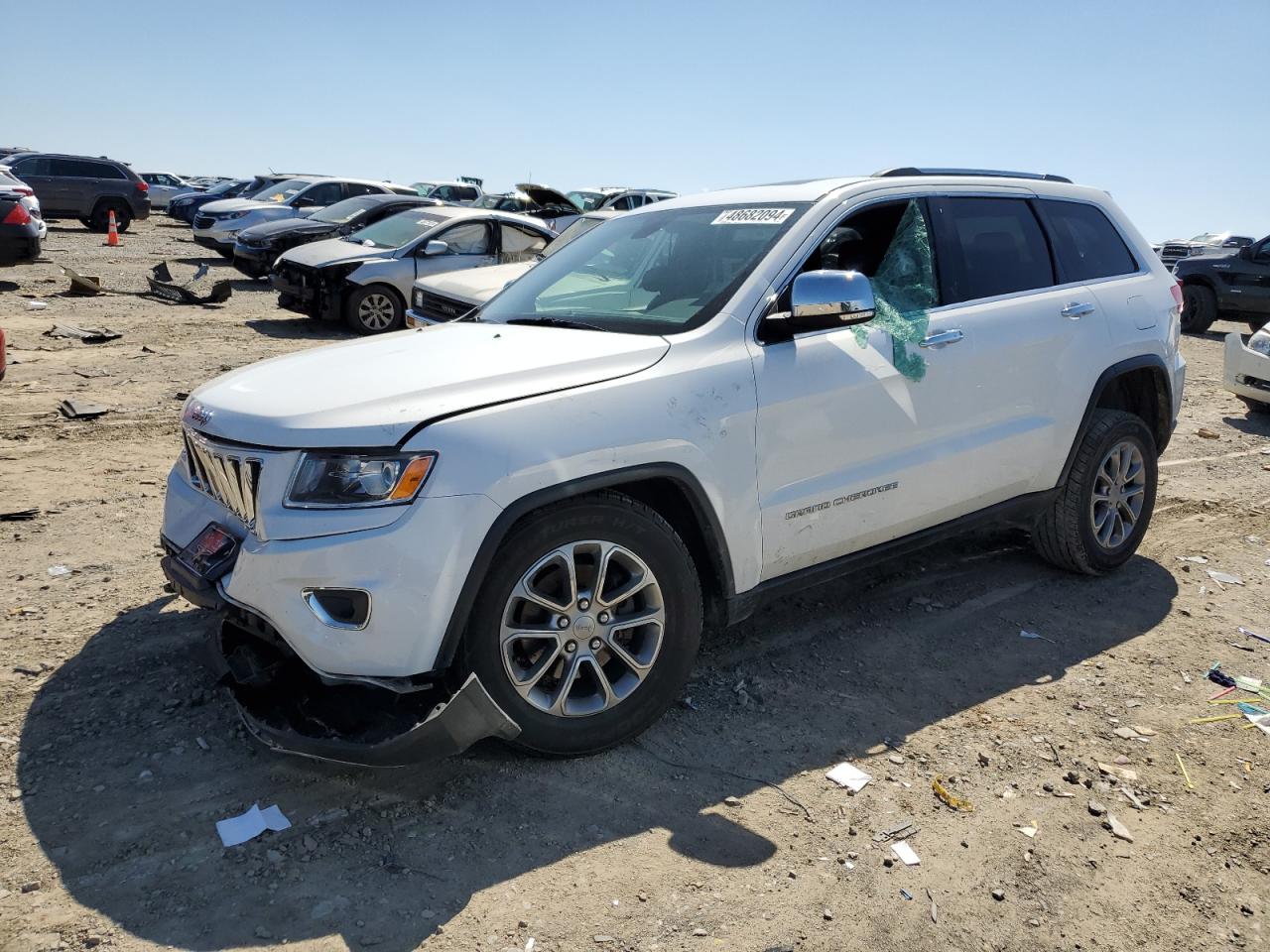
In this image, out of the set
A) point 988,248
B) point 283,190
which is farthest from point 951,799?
point 283,190

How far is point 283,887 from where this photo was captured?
2.75 metres

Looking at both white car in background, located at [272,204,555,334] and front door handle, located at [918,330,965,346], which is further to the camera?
white car in background, located at [272,204,555,334]

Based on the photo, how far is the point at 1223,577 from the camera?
526 centimetres

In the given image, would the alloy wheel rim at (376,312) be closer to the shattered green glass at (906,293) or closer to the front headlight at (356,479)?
Result: the shattered green glass at (906,293)

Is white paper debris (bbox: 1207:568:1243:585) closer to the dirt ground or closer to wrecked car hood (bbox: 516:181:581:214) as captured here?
the dirt ground

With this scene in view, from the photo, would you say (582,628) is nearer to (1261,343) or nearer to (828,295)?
(828,295)

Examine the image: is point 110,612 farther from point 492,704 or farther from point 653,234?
point 653,234

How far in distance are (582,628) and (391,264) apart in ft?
32.5

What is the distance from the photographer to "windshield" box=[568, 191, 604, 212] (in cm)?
2581

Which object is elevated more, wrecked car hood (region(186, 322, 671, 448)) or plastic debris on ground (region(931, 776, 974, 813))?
wrecked car hood (region(186, 322, 671, 448))

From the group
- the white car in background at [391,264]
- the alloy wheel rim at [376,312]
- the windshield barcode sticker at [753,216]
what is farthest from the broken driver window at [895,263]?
the alloy wheel rim at [376,312]

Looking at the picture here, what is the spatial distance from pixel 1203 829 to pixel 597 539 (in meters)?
2.08

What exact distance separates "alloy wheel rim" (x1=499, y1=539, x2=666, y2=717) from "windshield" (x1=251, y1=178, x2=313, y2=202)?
20.7 m

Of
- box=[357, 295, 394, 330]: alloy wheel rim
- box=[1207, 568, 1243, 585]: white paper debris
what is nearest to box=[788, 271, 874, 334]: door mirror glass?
box=[1207, 568, 1243, 585]: white paper debris
